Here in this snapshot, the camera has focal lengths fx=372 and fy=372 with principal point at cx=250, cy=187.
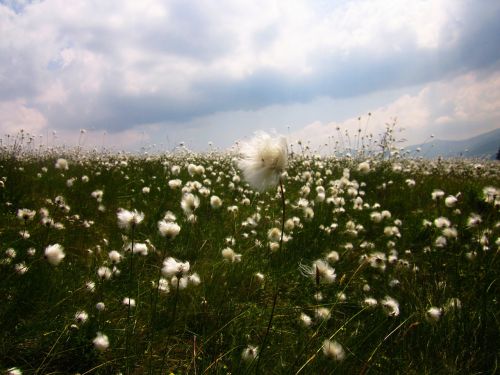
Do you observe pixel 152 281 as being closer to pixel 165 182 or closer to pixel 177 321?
pixel 177 321

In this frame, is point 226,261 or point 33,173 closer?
point 226,261

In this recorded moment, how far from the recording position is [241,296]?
347 centimetres

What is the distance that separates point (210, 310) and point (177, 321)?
28cm

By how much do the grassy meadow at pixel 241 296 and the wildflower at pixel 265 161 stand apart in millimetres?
552

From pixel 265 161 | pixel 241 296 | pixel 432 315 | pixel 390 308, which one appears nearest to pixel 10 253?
pixel 241 296

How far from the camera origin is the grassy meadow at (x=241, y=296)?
2.28 m

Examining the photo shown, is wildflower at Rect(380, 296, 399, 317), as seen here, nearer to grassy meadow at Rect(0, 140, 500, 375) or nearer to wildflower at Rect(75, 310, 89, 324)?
grassy meadow at Rect(0, 140, 500, 375)

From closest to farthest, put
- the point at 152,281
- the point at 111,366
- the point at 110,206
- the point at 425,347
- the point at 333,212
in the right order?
the point at 111,366
the point at 425,347
the point at 152,281
the point at 333,212
the point at 110,206

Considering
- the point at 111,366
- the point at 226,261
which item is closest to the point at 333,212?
the point at 226,261

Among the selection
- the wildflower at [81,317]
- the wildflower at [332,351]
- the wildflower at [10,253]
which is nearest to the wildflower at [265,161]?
the wildflower at [332,351]

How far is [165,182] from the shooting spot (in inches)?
333

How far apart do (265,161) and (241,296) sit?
1896mm

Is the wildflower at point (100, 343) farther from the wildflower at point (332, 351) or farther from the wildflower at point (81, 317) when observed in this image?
the wildflower at point (332, 351)

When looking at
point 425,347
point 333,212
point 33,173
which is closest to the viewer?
point 425,347
